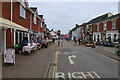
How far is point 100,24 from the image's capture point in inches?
1249

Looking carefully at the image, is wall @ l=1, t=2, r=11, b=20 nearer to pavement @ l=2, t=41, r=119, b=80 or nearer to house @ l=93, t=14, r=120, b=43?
pavement @ l=2, t=41, r=119, b=80

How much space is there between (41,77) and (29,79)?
538 mm

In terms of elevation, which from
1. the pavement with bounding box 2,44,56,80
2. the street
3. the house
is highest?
the house

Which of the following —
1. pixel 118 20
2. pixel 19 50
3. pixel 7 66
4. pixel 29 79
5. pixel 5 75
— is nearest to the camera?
pixel 29 79

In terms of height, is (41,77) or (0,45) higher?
(0,45)

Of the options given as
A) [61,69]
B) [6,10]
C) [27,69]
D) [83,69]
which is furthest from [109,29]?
[27,69]

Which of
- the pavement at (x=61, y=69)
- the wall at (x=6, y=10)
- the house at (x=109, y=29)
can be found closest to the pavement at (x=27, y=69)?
the pavement at (x=61, y=69)

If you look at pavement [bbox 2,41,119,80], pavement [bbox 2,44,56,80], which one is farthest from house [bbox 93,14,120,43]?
pavement [bbox 2,44,56,80]

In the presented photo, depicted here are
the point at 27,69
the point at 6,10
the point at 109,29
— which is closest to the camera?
the point at 27,69

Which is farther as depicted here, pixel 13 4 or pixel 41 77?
pixel 13 4

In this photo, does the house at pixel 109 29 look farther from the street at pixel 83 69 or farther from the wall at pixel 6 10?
the wall at pixel 6 10

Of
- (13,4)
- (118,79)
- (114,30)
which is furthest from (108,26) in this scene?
(118,79)

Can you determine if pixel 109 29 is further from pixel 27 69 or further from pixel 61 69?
pixel 27 69

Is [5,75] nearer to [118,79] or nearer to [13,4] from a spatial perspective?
[118,79]
